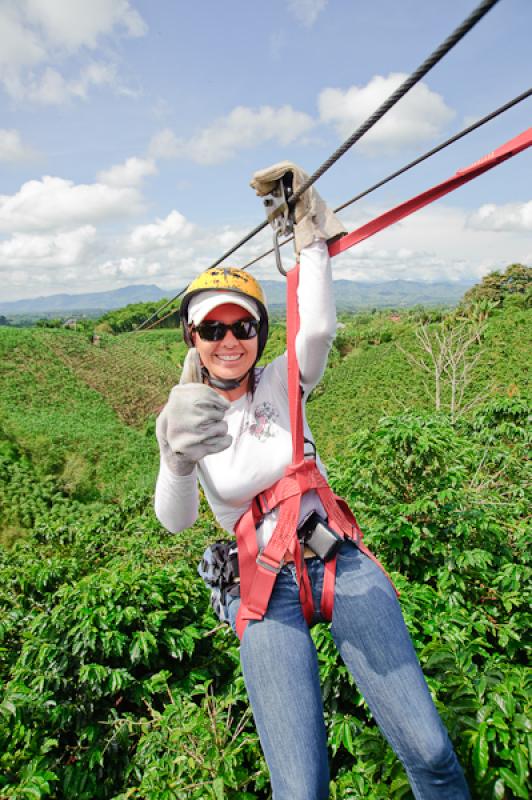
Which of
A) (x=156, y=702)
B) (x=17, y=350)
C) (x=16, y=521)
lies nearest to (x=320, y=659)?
(x=156, y=702)

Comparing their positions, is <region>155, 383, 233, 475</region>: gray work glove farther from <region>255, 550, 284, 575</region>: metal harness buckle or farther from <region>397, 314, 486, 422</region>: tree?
<region>397, 314, 486, 422</region>: tree

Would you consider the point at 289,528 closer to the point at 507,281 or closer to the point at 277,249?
the point at 277,249

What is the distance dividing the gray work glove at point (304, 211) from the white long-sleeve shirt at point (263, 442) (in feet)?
0.14

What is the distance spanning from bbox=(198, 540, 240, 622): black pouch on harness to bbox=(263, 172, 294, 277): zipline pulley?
123cm

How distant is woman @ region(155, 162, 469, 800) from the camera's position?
1479 millimetres

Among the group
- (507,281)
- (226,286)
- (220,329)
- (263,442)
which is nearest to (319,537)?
(263,442)

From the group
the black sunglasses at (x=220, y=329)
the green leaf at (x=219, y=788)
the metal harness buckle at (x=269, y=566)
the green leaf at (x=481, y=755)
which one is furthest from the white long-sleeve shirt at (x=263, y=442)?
the green leaf at (x=219, y=788)

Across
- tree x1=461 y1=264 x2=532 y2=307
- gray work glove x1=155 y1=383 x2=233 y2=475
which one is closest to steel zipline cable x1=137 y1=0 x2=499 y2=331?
gray work glove x1=155 y1=383 x2=233 y2=475

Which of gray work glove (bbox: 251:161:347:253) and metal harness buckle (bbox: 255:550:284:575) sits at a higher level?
gray work glove (bbox: 251:161:347:253)

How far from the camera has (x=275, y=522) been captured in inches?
68.4

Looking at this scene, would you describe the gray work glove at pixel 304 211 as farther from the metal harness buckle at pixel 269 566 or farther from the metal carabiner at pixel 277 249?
the metal harness buckle at pixel 269 566

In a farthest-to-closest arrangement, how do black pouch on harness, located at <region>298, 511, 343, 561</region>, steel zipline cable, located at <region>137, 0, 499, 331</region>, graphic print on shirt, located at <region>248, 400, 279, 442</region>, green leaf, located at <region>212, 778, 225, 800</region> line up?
green leaf, located at <region>212, 778, 225, 800</region>, graphic print on shirt, located at <region>248, 400, 279, 442</region>, black pouch on harness, located at <region>298, 511, 343, 561</region>, steel zipline cable, located at <region>137, 0, 499, 331</region>

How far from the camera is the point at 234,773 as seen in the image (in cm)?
228

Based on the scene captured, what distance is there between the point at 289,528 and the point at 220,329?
0.86 m
